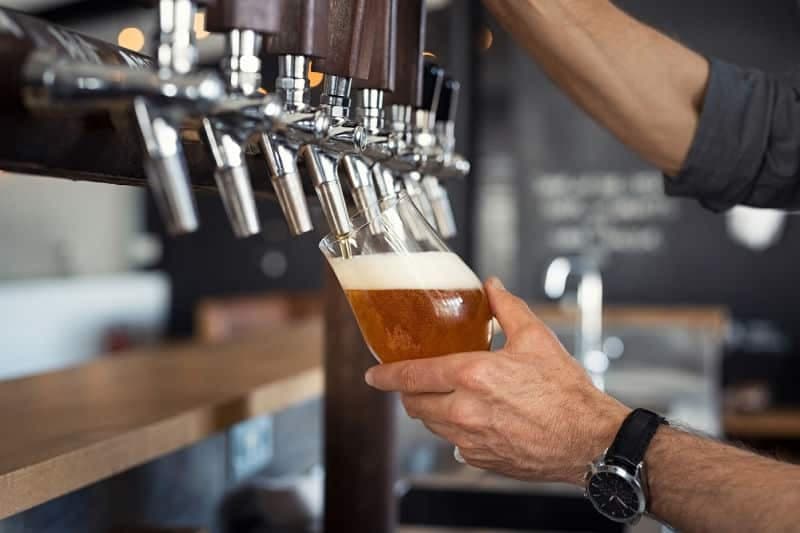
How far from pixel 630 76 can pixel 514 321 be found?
0.68 m

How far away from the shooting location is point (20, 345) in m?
6.43

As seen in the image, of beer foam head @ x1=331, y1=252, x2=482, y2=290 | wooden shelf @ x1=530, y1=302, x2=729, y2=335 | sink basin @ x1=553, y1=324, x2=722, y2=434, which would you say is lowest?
sink basin @ x1=553, y1=324, x2=722, y2=434

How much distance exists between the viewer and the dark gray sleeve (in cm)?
154

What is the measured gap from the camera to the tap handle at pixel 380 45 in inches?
36.6

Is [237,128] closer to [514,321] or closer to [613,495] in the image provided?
[514,321]

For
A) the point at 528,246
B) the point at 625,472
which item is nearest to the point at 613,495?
the point at 625,472

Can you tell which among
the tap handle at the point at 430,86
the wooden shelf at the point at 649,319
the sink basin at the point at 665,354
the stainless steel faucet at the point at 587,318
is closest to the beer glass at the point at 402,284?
the tap handle at the point at 430,86

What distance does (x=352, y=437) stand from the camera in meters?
1.44

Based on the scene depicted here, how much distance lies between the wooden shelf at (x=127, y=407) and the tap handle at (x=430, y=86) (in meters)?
0.47

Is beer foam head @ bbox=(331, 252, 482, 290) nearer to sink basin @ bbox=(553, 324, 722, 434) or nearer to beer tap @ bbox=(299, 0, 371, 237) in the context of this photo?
beer tap @ bbox=(299, 0, 371, 237)

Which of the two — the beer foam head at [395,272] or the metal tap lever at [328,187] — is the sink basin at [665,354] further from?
the metal tap lever at [328,187]

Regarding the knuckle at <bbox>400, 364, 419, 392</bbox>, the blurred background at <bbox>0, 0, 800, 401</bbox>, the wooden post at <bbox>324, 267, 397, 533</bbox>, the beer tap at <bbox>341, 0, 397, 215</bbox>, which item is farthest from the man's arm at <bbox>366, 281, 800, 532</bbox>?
the blurred background at <bbox>0, 0, 800, 401</bbox>

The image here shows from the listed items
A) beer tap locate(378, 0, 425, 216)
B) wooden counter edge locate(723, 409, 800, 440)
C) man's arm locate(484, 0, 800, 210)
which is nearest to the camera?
beer tap locate(378, 0, 425, 216)

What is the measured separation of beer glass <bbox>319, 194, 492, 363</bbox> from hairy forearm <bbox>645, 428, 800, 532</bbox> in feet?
0.84
